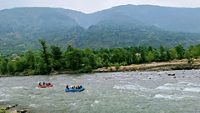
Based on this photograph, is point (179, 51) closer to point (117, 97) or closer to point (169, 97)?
point (117, 97)

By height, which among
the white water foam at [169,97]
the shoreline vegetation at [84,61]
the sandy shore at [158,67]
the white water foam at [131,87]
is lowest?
the white water foam at [169,97]

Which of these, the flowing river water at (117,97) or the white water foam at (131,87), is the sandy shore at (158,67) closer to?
the flowing river water at (117,97)

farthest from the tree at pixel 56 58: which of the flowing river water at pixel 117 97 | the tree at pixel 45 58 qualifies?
the flowing river water at pixel 117 97

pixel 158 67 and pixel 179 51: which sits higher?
pixel 179 51

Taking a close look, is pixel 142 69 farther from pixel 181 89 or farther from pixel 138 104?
pixel 138 104

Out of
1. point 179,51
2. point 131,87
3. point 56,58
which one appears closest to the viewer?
point 131,87

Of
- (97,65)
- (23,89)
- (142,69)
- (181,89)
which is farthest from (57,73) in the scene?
(181,89)

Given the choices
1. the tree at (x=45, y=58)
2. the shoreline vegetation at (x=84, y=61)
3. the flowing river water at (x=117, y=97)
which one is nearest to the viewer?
the flowing river water at (x=117, y=97)

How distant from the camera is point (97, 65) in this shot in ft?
408

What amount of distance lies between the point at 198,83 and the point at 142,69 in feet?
127

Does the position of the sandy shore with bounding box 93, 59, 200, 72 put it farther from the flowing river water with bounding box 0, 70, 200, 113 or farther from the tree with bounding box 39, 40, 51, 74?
the flowing river water with bounding box 0, 70, 200, 113

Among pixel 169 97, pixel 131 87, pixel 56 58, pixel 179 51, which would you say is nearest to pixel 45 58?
pixel 56 58

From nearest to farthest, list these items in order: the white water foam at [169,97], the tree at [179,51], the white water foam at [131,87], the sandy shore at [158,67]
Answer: the white water foam at [169,97], the white water foam at [131,87], the sandy shore at [158,67], the tree at [179,51]

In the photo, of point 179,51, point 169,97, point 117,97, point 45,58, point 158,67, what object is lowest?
point 169,97
